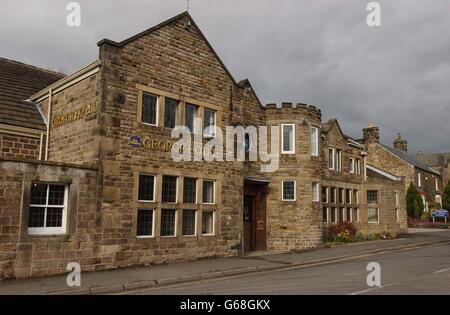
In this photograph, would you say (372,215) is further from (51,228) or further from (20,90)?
(20,90)

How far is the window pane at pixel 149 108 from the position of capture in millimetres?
15000

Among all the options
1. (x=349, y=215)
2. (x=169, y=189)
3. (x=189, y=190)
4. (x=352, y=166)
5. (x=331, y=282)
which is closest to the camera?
(x=331, y=282)

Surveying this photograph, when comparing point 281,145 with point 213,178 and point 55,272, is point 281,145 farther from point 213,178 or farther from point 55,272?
point 55,272

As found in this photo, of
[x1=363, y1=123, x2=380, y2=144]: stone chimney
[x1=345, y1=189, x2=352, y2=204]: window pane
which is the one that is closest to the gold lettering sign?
[x1=345, y1=189, x2=352, y2=204]: window pane

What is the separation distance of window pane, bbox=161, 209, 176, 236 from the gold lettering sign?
436 cm

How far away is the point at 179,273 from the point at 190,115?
6535mm

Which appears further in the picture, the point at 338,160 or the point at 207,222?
the point at 338,160

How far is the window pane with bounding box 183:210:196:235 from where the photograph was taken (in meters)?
15.9

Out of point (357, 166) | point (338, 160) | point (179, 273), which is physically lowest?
point (179, 273)

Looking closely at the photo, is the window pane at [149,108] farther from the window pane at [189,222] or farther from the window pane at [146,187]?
the window pane at [189,222]

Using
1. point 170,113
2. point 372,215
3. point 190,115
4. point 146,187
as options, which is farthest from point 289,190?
point 372,215

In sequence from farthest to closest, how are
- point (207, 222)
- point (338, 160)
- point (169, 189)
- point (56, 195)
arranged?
point (338, 160), point (207, 222), point (169, 189), point (56, 195)

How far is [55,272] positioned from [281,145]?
12944 millimetres

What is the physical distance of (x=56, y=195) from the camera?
12.6 m
